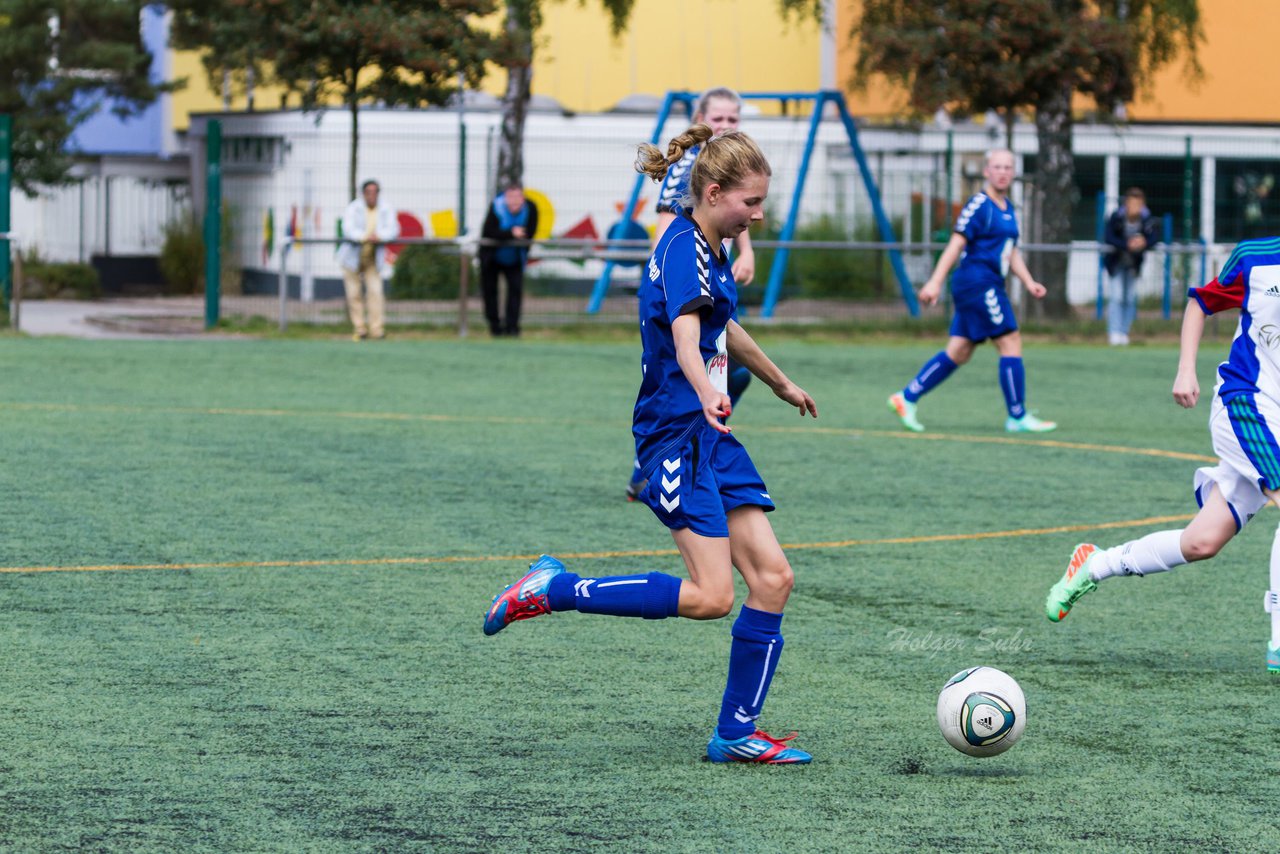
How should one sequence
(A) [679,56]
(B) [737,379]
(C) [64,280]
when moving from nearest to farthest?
(B) [737,379], (C) [64,280], (A) [679,56]

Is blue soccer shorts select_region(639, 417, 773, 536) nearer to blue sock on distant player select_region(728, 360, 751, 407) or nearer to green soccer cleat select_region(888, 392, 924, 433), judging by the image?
blue sock on distant player select_region(728, 360, 751, 407)

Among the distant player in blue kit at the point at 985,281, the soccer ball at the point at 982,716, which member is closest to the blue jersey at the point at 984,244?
the distant player in blue kit at the point at 985,281

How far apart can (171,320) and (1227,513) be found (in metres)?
19.8

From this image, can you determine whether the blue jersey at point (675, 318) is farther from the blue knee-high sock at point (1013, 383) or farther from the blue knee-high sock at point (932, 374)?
the blue knee-high sock at point (1013, 383)

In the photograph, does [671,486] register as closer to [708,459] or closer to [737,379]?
[708,459]

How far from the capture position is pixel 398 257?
881 inches

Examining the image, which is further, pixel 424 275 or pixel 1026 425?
pixel 424 275

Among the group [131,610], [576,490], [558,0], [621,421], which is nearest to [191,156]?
[558,0]

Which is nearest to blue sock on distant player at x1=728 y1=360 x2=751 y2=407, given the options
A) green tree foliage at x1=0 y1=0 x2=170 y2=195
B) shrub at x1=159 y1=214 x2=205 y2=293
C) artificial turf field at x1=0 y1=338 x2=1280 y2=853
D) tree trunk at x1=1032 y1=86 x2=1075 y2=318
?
artificial turf field at x1=0 y1=338 x2=1280 y2=853

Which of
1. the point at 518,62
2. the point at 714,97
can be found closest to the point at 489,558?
the point at 714,97

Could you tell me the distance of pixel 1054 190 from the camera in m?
25.4

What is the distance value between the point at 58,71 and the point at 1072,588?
3255 centimetres

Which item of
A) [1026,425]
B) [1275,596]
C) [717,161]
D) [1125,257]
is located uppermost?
[717,161]

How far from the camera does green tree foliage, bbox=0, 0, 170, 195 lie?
1314 inches
